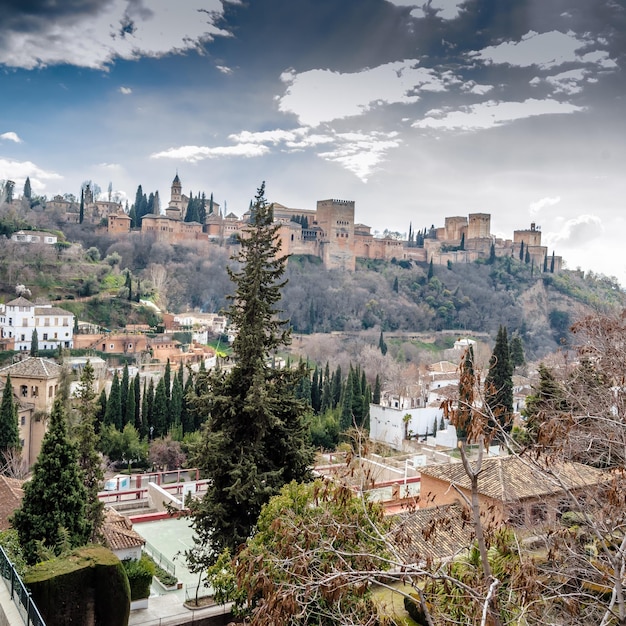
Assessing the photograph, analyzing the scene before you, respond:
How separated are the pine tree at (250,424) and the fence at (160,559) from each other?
12.4ft

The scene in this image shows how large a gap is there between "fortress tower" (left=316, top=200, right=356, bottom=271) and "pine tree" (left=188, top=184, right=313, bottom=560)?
227 feet

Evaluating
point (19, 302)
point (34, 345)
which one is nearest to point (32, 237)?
point (19, 302)

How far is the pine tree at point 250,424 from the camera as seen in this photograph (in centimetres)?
905

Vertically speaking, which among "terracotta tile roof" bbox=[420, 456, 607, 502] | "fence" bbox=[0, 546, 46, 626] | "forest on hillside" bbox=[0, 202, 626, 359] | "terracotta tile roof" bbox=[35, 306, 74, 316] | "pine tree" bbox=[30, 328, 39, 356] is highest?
"forest on hillside" bbox=[0, 202, 626, 359]

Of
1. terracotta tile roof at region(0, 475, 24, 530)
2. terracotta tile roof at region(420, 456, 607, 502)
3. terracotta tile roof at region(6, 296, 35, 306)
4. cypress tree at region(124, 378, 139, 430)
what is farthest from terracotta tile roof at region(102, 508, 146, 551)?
terracotta tile roof at region(6, 296, 35, 306)

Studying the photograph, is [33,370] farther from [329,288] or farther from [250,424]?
[329,288]

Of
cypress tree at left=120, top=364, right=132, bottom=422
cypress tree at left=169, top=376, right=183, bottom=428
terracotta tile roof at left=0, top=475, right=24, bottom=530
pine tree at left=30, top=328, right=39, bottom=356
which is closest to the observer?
terracotta tile roof at left=0, top=475, right=24, bottom=530

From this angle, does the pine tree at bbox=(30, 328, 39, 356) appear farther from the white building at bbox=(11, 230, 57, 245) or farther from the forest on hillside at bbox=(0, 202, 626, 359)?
the white building at bbox=(11, 230, 57, 245)

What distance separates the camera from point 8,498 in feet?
43.1

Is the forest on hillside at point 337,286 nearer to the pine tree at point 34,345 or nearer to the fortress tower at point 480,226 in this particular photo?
the fortress tower at point 480,226

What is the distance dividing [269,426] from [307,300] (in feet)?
198

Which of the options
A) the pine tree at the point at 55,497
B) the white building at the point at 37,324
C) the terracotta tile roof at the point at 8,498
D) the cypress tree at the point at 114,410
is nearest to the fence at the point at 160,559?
the terracotta tile roof at the point at 8,498

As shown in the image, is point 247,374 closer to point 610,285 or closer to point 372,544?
point 372,544

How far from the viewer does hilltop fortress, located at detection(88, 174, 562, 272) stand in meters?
71.8
